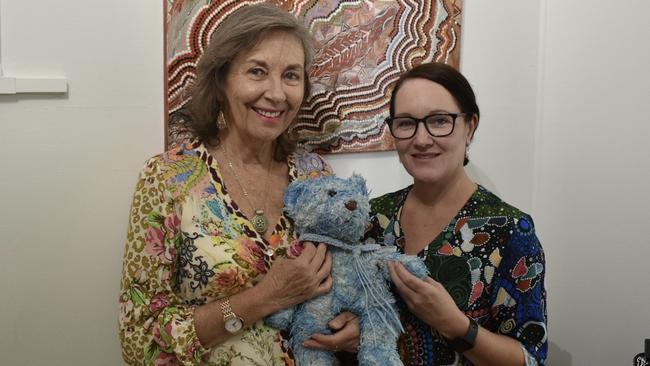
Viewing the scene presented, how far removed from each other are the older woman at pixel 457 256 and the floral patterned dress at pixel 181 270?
1.10 ft

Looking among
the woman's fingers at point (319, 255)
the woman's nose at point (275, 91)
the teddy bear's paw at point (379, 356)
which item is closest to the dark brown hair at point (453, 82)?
the woman's nose at point (275, 91)

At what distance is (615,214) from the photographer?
1731 mm

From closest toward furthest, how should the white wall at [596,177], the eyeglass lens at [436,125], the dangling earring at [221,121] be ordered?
the eyeglass lens at [436,125], the dangling earring at [221,121], the white wall at [596,177]

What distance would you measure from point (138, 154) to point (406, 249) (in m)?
0.76

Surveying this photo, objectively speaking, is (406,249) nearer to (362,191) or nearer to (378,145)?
(362,191)

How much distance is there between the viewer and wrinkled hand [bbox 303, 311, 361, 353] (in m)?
1.22

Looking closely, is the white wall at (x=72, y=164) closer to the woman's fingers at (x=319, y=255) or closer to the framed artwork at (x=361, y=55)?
the framed artwork at (x=361, y=55)

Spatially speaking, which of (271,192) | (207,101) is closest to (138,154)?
(207,101)

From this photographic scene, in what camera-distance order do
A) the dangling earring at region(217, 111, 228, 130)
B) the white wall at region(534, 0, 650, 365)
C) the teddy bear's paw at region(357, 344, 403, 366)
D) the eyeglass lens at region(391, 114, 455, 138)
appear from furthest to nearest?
the white wall at region(534, 0, 650, 365) < the dangling earring at region(217, 111, 228, 130) < the eyeglass lens at region(391, 114, 455, 138) < the teddy bear's paw at region(357, 344, 403, 366)

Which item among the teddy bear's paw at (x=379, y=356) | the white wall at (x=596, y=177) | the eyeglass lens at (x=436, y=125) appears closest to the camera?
the teddy bear's paw at (x=379, y=356)

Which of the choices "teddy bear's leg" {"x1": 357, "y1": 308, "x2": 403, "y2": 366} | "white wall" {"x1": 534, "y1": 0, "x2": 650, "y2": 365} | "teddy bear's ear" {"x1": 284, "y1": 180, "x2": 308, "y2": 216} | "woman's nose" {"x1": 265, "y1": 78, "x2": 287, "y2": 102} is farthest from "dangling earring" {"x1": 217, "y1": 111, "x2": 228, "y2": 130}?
"white wall" {"x1": 534, "y1": 0, "x2": 650, "y2": 365}

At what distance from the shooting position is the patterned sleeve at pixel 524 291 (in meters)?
1.24

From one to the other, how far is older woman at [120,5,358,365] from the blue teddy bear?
0.03m

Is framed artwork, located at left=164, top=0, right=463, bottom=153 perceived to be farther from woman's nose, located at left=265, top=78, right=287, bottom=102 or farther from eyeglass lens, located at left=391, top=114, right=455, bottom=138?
eyeglass lens, located at left=391, top=114, right=455, bottom=138
